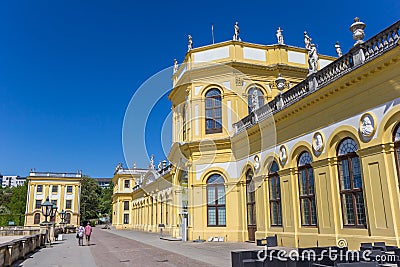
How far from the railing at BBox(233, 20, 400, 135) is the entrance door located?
3249 millimetres

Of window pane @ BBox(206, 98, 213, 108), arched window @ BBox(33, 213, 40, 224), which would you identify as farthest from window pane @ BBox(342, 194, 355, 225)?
arched window @ BBox(33, 213, 40, 224)

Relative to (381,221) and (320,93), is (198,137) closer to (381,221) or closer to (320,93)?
(320,93)

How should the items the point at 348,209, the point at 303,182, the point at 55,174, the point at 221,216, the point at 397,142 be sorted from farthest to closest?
the point at 55,174, the point at 221,216, the point at 303,182, the point at 348,209, the point at 397,142

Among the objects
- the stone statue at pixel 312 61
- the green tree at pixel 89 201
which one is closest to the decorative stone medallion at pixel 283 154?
the stone statue at pixel 312 61

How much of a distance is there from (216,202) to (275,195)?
478 cm

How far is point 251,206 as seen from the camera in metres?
19.5

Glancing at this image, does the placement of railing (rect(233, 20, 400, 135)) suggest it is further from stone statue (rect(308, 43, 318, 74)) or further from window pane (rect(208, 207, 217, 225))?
window pane (rect(208, 207, 217, 225))

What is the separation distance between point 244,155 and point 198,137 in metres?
3.47

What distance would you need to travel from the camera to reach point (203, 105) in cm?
2239

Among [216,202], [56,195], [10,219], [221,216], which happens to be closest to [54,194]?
[56,195]

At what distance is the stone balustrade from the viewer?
11883mm


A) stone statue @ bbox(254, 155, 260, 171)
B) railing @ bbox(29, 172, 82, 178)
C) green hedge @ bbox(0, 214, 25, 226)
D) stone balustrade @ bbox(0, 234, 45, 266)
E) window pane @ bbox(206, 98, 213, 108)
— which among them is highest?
railing @ bbox(29, 172, 82, 178)

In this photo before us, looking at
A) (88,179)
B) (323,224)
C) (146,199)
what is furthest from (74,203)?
(323,224)

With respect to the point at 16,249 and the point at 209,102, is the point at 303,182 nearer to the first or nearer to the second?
the point at 209,102
